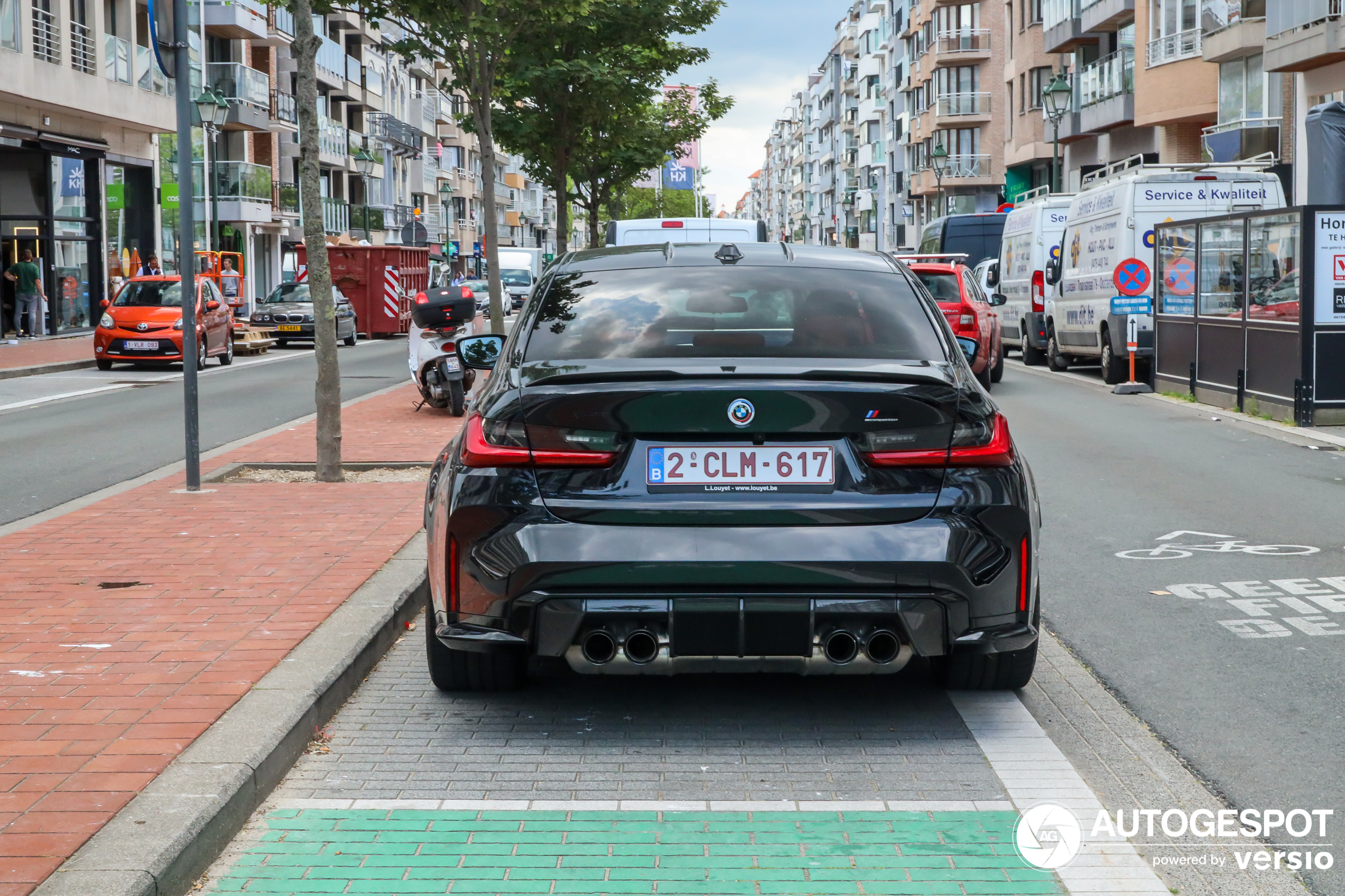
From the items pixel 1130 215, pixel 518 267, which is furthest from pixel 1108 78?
pixel 1130 215

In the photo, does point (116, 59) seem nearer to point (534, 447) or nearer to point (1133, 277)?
point (1133, 277)

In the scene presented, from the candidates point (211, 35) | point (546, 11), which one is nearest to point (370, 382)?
point (546, 11)

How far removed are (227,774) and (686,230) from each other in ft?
44.3

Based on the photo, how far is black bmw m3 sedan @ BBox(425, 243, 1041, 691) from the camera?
4.71 m

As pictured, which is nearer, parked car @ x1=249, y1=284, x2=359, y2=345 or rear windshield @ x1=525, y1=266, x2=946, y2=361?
rear windshield @ x1=525, y1=266, x2=946, y2=361

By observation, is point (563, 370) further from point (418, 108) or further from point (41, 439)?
point (418, 108)

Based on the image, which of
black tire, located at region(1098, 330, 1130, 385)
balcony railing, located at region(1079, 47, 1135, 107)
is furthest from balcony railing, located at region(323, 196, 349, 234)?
black tire, located at region(1098, 330, 1130, 385)

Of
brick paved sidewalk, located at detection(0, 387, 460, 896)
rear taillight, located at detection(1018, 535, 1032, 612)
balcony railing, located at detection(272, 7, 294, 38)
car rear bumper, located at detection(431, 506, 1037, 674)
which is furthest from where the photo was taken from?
balcony railing, located at detection(272, 7, 294, 38)

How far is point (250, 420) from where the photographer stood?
1734 centimetres

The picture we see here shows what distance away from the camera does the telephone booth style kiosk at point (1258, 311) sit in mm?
15812

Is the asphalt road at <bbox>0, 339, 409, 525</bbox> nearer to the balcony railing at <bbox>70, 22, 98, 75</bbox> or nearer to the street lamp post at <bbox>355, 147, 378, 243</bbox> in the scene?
the balcony railing at <bbox>70, 22, 98, 75</bbox>

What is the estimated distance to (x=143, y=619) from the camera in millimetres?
6242

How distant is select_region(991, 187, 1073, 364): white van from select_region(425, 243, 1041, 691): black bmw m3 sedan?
22022 mm

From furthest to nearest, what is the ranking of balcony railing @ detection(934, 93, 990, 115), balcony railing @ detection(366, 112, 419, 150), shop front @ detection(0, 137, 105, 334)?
balcony railing @ detection(934, 93, 990, 115)
balcony railing @ detection(366, 112, 419, 150)
shop front @ detection(0, 137, 105, 334)
